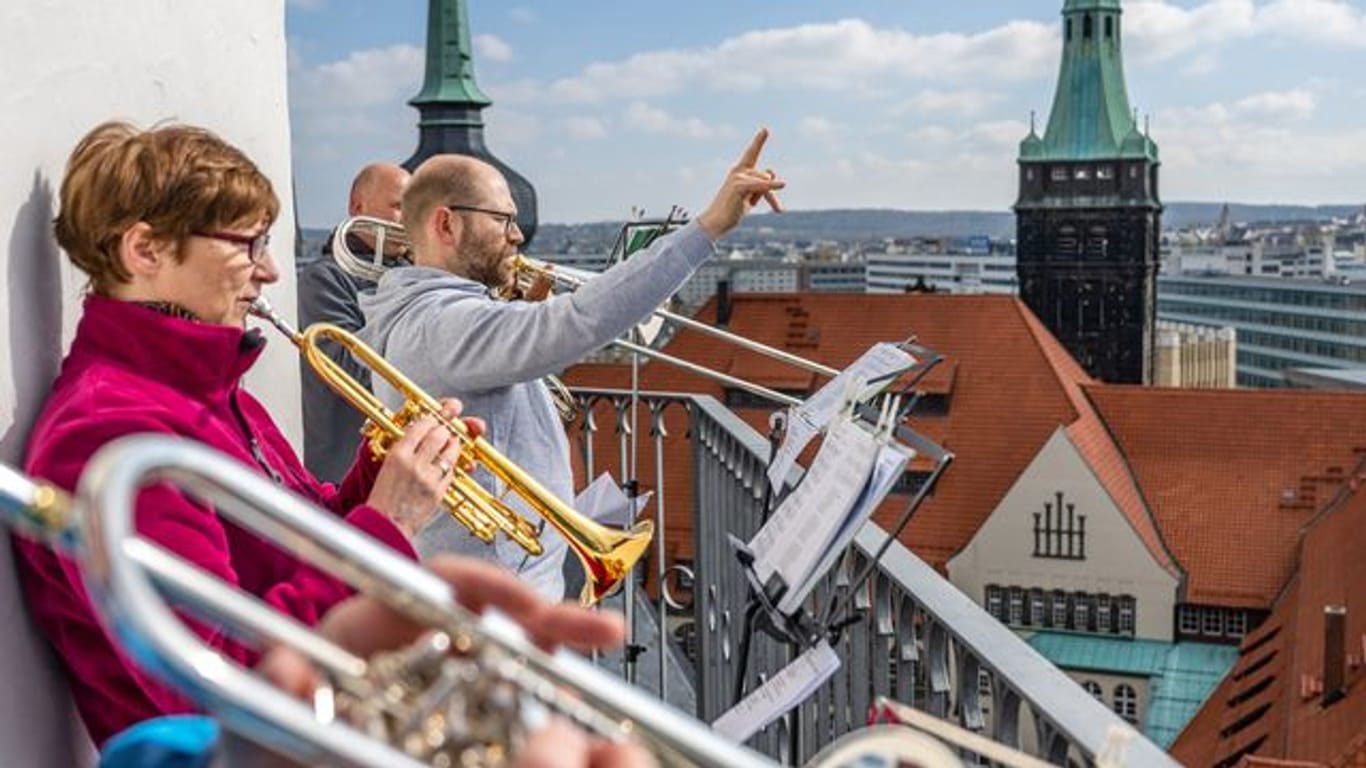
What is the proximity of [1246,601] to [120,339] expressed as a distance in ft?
104

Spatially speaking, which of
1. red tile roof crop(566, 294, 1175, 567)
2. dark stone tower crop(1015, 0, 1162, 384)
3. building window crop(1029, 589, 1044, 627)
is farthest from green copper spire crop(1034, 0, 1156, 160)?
building window crop(1029, 589, 1044, 627)

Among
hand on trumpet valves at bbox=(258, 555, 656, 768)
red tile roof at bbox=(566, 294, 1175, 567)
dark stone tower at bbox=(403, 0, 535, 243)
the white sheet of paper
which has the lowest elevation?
red tile roof at bbox=(566, 294, 1175, 567)

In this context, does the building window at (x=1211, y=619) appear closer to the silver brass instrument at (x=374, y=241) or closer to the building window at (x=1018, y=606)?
the building window at (x=1018, y=606)

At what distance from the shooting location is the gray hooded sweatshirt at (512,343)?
8.10ft

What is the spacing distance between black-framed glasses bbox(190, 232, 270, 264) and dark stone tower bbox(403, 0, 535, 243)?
28.7 m

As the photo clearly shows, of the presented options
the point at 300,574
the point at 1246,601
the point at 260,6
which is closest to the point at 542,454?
the point at 260,6

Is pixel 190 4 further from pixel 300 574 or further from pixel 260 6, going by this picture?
pixel 300 574

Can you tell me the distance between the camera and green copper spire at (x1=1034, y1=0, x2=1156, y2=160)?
4712 centimetres

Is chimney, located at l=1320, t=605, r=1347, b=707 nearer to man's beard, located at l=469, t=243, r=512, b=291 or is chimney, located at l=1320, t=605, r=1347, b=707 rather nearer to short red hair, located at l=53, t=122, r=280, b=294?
man's beard, located at l=469, t=243, r=512, b=291

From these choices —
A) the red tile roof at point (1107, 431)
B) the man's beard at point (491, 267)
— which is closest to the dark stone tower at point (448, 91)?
the red tile roof at point (1107, 431)

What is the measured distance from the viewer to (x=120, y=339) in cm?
165

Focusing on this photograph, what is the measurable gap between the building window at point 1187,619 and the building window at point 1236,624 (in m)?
0.55

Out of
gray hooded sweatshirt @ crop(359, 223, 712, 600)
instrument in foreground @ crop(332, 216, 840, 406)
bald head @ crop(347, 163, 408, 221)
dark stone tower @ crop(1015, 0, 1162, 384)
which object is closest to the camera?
gray hooded sweatshirt @ crop(359, 223, 712, 600)

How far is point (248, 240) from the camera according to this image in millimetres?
1699
